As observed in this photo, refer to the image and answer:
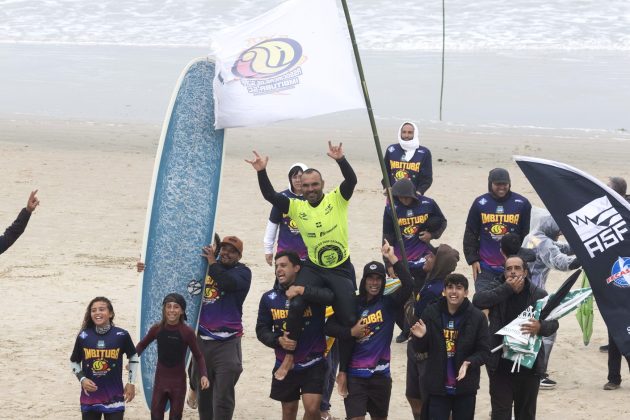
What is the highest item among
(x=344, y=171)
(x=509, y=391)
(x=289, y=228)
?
(x=344, y=171)

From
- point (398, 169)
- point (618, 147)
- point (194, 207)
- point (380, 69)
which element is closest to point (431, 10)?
point (380, 69)

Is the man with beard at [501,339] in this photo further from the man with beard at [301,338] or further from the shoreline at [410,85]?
the shoreline at [410,85]

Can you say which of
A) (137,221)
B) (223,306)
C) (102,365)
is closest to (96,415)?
(102,365)

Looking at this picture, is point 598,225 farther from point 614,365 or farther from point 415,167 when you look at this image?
point 415,167

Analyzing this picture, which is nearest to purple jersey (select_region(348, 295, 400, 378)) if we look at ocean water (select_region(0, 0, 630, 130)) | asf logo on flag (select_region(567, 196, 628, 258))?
asf logo on flag (select_region(567, 196, 628, 258))

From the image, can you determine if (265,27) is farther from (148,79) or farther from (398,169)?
(148,79)

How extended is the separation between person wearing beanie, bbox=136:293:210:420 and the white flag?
1814 millimetres

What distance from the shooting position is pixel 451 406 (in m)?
8.14

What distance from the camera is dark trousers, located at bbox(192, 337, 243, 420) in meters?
8.93

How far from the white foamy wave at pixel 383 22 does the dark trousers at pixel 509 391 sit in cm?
3439

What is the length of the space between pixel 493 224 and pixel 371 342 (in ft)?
8.45

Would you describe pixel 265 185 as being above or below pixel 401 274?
above

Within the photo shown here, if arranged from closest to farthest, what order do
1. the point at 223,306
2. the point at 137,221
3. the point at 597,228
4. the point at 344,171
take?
1. the point at 597,228
2. the point at 344,171
3. the point at 223,306
4. the point at 137,221

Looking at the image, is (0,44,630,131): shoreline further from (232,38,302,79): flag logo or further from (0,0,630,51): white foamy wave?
(232,38,302,79): flag logo
